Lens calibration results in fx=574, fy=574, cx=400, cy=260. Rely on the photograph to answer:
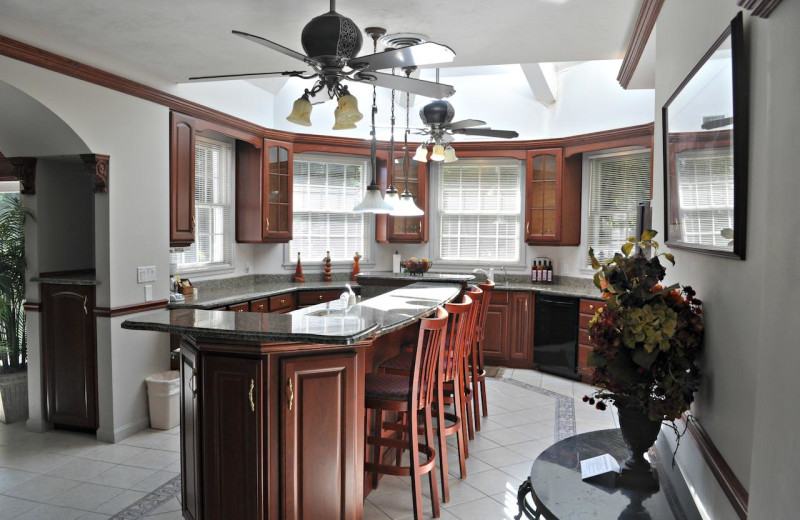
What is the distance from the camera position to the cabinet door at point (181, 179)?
479cm

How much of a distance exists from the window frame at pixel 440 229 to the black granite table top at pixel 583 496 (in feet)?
17.5

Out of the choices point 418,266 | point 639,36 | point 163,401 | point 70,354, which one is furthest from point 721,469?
point 418,266

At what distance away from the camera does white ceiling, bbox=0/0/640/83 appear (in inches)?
124

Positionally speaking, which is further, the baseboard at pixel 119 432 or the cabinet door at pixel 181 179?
the cabinet door at pixel 181 179

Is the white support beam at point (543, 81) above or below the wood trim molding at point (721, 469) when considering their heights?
above

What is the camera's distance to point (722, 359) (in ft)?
5.01

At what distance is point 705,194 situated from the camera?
1612mm

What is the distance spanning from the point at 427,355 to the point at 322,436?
672 mm

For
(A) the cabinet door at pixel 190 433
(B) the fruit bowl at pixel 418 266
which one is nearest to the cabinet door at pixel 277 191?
(B) the fruit bowl at pixel 418 266

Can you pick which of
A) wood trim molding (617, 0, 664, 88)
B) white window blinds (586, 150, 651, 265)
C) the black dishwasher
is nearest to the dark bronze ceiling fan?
wood trim molding (617, 0, 664, 88)

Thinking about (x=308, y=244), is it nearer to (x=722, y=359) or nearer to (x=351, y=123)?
(x=351, y=123)

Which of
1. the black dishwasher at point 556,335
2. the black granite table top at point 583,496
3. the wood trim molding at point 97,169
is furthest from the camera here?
the black dishwasher at point 556,335

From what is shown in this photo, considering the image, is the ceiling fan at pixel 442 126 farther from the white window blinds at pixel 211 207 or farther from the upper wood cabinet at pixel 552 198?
the white window blinds at pixel 211 207

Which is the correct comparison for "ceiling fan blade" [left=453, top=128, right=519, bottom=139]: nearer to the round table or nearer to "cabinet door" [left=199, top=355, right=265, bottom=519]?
"cabinet door" [left=199, top=355, right=265, bottom=519]
